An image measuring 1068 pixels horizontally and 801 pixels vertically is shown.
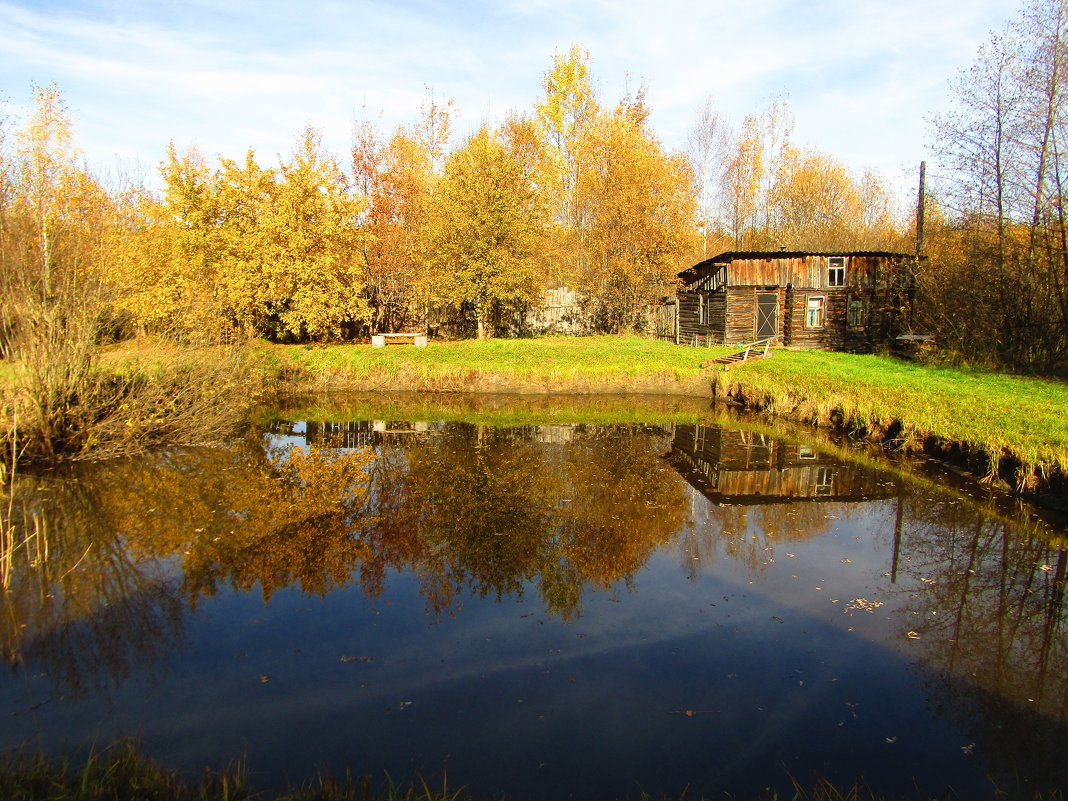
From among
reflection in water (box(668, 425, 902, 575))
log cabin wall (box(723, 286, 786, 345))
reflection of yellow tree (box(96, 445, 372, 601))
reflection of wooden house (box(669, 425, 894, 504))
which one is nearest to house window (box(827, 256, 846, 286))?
log cabin wall (box(723, 286, 786, 345))

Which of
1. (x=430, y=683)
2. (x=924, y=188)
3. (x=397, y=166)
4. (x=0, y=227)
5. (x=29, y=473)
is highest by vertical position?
(x=397, y=166)

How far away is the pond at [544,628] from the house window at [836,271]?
1936 centimetres

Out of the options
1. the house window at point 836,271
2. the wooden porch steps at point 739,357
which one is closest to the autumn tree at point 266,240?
the wooden porch steps at point 739,357

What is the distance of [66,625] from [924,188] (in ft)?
101

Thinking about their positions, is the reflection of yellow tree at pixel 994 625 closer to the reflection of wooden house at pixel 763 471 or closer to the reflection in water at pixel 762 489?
the reflection in water at pixel 762 489

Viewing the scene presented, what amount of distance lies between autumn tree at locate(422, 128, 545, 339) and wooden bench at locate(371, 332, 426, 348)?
72.6 inches

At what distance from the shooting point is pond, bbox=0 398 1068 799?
475cm

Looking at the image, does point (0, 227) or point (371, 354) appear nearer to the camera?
point (0, 227)

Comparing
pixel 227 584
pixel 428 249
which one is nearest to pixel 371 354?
pixel 428 249

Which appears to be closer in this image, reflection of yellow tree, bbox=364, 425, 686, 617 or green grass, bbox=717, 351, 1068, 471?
reflection of yellow tree, bbox=364, 425, 686, 617

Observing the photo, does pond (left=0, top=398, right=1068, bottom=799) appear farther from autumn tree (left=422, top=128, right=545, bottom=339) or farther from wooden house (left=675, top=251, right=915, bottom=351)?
wooden house (left=675, top=251, right=915, bottom=351)

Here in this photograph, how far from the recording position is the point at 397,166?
34.0 metres

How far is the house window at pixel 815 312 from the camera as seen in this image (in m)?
29.3

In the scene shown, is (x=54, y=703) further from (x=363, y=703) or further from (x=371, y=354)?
(x=371, y=354)
